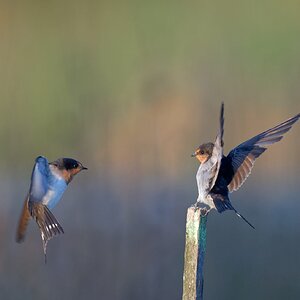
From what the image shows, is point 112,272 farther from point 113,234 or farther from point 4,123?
point 4,123

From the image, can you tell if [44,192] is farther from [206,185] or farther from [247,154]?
[247,154]

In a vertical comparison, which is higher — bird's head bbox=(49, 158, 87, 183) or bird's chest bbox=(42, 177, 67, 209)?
bird's head bbox=(49, 158, 87, 183)

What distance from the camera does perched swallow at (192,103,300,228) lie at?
288cm

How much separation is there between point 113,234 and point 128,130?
0.57 m

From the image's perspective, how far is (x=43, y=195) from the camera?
303 cm

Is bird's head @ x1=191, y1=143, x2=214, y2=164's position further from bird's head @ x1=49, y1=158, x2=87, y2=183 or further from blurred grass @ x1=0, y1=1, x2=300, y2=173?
blurred grass @ x1=0, y1=1, x2=300, y2=173

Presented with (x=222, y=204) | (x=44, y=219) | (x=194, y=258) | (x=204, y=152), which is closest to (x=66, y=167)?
(x=44, y=219)

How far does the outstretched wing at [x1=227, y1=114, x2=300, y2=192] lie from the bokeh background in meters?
2.04

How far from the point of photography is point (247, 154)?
305 cm

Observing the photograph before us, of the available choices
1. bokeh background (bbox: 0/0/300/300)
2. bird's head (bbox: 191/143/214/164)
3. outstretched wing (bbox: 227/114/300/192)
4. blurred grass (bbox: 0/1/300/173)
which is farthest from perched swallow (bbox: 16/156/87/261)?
blurred grass (bbox: 0/1/300/173)

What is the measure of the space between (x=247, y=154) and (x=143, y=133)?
2.48 meters

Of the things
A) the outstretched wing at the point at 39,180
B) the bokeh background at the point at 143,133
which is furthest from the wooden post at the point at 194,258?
the bokeh background at the point at 143,133

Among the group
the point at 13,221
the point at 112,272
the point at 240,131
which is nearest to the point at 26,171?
the point at 13,221

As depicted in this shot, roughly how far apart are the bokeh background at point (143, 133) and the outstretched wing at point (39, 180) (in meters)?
1.83
